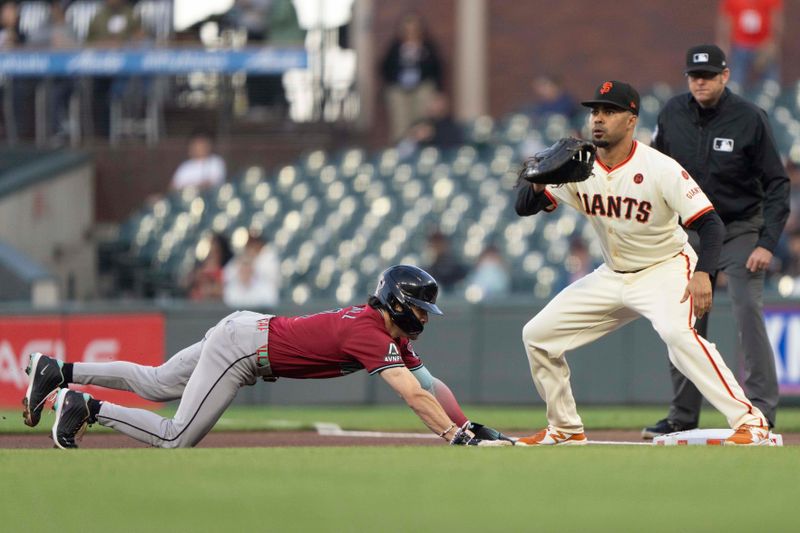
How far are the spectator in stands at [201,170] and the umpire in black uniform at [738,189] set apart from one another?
10.4 m

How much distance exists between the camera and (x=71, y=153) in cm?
1977

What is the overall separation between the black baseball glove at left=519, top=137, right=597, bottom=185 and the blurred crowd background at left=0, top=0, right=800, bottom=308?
793cm

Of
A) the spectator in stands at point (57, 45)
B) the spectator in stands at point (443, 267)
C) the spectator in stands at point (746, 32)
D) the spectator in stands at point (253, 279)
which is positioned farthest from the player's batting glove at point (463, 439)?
the spectator in stands at point (57, 45)

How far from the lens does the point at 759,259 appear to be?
858cm

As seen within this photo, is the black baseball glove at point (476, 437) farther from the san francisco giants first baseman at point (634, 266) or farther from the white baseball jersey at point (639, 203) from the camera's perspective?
the white baseball jersey at point (639, 203)

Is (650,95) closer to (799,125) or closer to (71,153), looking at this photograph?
(799,125)

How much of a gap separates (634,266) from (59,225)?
42.0ft

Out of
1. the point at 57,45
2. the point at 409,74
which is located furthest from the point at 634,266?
the point at 57,45

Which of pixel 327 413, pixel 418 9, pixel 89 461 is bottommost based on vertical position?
pixel 327 413

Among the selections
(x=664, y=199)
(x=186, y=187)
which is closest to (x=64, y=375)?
(x=664, y=199)

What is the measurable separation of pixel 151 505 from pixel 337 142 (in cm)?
1490

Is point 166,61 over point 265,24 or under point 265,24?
under

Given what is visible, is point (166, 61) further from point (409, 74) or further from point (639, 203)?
point (639, 203)

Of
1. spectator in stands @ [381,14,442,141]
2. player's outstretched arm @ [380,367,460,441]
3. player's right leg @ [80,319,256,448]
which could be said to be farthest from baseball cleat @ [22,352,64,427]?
spectator in stands @ [381,14,442,141]
